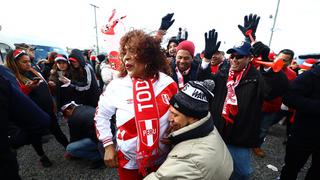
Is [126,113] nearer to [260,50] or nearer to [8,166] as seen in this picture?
[8,166]

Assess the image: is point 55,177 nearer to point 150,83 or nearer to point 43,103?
point 43,103

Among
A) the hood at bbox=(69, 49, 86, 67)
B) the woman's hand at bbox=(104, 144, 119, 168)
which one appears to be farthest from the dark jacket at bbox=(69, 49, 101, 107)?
the woman's hand at bbox=(104, 144, 119, 168)

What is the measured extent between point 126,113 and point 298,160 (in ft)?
6.85

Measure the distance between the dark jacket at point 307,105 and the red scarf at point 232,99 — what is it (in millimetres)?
619

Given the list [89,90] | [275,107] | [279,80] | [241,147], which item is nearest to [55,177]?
[89,90]

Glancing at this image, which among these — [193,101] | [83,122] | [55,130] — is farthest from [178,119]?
[55,130]

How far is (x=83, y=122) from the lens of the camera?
3.15 meters

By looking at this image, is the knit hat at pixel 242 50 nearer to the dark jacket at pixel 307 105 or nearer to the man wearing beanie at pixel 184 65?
the man wearing beanie at pixel 184 65

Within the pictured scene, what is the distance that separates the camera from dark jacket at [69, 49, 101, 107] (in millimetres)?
3775

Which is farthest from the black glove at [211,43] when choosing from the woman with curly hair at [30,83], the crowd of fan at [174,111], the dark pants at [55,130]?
the dark pants at [55,130]

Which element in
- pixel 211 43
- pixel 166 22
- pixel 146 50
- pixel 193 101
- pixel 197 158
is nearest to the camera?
pixel 197 158

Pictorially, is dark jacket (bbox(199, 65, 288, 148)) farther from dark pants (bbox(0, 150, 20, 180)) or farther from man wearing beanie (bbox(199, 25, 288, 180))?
dark pants (bbox(0, 150, 20, 180))

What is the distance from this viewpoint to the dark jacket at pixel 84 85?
3.78m

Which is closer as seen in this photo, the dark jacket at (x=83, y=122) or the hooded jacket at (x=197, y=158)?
the hooded jacket at (x=197, y=158)
